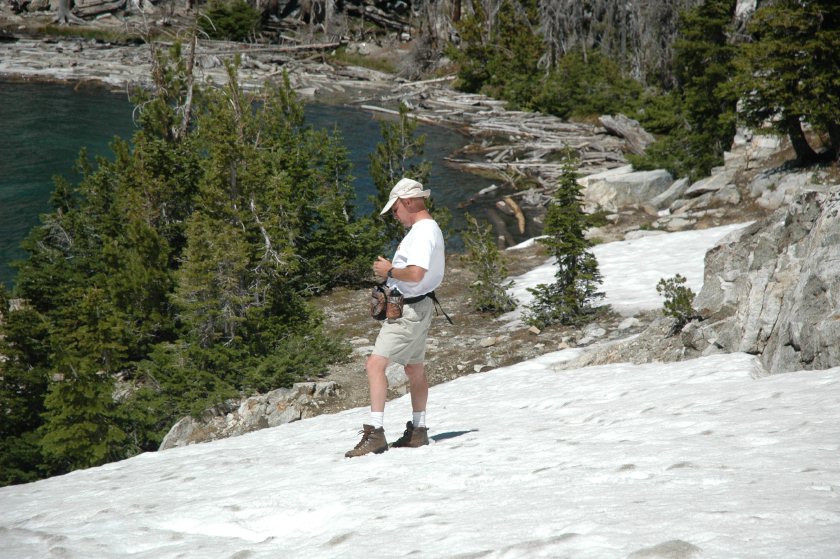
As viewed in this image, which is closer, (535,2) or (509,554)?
(509,554)

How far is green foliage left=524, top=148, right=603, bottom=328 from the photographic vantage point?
15.0 meters

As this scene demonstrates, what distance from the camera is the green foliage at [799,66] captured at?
20.0 metres

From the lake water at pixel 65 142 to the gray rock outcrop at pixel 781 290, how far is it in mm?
17324

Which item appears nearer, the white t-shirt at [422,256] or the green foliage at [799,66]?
the white t-shirt at [422,256]

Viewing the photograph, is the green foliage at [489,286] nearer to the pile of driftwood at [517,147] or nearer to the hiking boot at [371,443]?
the pile of driftwood at [517,147]

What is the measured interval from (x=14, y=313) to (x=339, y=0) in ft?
235

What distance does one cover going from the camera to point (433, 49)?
207 ft

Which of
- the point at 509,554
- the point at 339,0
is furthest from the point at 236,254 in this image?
the point at 339,0

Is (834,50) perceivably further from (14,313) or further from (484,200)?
(14,313)

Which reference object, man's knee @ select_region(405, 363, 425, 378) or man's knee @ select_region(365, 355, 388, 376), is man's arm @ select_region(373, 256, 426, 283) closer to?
man's knee @ select_region(365, 355, 388, 376)

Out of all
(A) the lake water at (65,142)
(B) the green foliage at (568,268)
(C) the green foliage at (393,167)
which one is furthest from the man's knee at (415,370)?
(A) the lake water at (65,142)

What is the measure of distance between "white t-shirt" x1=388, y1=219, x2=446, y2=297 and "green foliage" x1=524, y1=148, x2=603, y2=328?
26.7 ft

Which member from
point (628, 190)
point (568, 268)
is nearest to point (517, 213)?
point (628, 190)

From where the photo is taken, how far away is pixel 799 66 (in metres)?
20.8
